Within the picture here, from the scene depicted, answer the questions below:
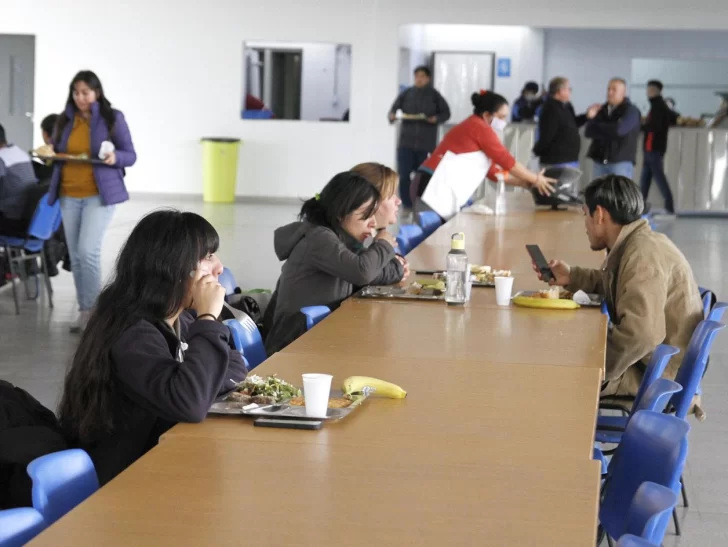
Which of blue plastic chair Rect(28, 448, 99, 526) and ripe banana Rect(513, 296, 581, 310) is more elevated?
ripe banana Rect(513, 296, 581, 310)

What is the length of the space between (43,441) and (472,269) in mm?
2617

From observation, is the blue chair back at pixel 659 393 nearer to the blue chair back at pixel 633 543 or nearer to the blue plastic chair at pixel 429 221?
the blue chair back at pixel 633 543

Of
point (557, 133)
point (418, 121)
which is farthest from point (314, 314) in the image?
point (418, 121)

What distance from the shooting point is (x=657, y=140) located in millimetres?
13266

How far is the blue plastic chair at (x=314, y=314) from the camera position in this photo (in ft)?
11.9

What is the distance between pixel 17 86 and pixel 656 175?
848 centimetres

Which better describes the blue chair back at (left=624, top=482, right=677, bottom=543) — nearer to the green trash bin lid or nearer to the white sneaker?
the white sneaker

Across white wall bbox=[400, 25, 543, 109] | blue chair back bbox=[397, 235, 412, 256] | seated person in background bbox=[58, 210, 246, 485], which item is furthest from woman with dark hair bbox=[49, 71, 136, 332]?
white wall bbox=[400, 25, 543, 109]

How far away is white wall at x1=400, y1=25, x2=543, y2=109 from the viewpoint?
16953mm

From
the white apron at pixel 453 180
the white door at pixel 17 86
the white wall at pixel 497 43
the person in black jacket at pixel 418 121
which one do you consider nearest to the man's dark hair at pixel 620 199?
the white apron at pixel 453 180

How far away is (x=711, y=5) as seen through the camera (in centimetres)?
1381

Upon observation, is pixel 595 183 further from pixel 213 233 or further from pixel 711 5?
pixel 711 5

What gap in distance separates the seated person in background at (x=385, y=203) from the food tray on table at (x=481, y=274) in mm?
135

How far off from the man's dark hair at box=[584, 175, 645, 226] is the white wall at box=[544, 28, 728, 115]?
1432cm
